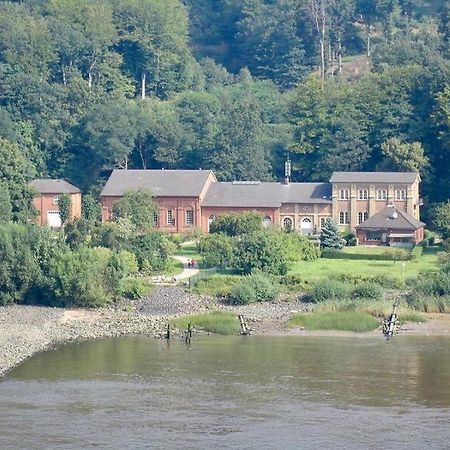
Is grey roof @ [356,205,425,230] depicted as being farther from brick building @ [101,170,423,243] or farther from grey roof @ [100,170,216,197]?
grey roof @ [100,170,216,197]

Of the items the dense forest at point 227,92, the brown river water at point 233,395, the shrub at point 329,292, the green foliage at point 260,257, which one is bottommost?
the brown river water at point 233,395

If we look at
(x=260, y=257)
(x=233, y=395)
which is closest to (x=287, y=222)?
(x=260, y=257)

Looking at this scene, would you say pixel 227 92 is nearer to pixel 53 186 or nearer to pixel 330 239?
pixel 53 186

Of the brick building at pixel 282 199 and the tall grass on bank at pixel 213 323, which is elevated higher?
the brick building at pixel 282 199

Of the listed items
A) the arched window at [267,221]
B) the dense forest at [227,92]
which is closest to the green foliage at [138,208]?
the dense forest at [227,92]

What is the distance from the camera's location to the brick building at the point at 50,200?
77875mm

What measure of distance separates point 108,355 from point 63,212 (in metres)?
30.6

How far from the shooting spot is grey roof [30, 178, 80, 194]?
78250 millimetres

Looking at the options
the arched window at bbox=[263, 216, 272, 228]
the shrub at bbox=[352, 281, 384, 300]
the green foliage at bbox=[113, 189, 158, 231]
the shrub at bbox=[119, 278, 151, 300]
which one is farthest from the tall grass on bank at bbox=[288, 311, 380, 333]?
the arched window at bbox=[263, 216, 272, 228]

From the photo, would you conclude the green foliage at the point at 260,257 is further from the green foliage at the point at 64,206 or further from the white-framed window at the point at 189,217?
the green foliage at the point at 64,206

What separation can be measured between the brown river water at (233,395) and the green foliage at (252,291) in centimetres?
585

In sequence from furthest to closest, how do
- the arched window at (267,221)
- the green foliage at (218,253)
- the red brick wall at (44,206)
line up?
the red brick wall at (44,206)
the arched window at (267,221)
the green foliage at (218,253)

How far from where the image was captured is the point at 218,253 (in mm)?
62844

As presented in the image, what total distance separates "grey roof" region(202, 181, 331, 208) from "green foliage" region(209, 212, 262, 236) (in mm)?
5300
